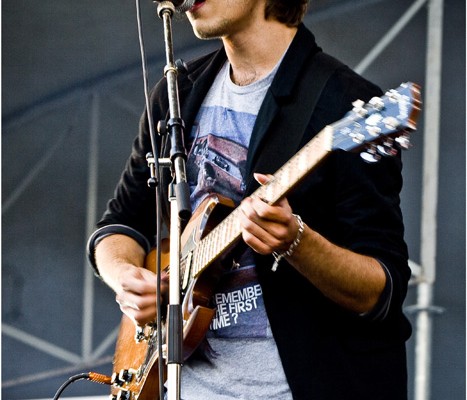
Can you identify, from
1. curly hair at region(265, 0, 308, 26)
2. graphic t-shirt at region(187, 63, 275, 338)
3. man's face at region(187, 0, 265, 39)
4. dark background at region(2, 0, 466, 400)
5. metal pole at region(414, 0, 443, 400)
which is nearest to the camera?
graphic t-shirt at region(187, 63, 275, 338)

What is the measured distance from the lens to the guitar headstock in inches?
78.3

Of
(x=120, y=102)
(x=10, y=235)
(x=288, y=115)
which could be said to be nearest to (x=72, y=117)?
(x=120, y=102)

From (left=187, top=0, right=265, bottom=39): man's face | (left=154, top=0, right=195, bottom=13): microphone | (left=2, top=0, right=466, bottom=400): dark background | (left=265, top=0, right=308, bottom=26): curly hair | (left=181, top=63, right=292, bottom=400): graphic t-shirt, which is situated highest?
(left=2, top=0, right=466, bottom=400): dark background

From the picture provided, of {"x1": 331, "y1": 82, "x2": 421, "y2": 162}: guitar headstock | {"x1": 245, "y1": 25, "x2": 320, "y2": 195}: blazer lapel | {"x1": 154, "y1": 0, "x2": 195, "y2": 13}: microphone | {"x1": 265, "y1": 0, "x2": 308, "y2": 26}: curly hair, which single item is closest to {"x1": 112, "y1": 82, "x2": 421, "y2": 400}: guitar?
{"x1": 331, "y1": 82, "x2": 421, "y2": 162}: guitar headstock

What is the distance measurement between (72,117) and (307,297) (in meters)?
4.17

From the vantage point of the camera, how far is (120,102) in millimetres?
6156

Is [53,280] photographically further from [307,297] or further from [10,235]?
[307,297]

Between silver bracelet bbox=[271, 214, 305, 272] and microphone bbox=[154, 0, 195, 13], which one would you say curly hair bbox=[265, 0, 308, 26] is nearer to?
microphone bbox=[154, 0, 195, 13]

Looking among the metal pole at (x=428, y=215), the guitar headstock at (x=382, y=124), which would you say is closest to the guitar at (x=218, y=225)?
the guitar headstock at (x=382, y=124)

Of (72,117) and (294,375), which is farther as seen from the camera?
(72,117)

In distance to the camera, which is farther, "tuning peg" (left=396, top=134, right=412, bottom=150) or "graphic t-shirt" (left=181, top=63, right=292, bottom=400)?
"graphic t-shirt" (left=181, top=63, right=292, bottom=400)

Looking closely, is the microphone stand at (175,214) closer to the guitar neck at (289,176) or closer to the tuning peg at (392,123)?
the guitar neck at (289,176)

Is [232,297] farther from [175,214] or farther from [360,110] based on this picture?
[360,110]

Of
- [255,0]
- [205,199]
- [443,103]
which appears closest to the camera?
[205,199]
